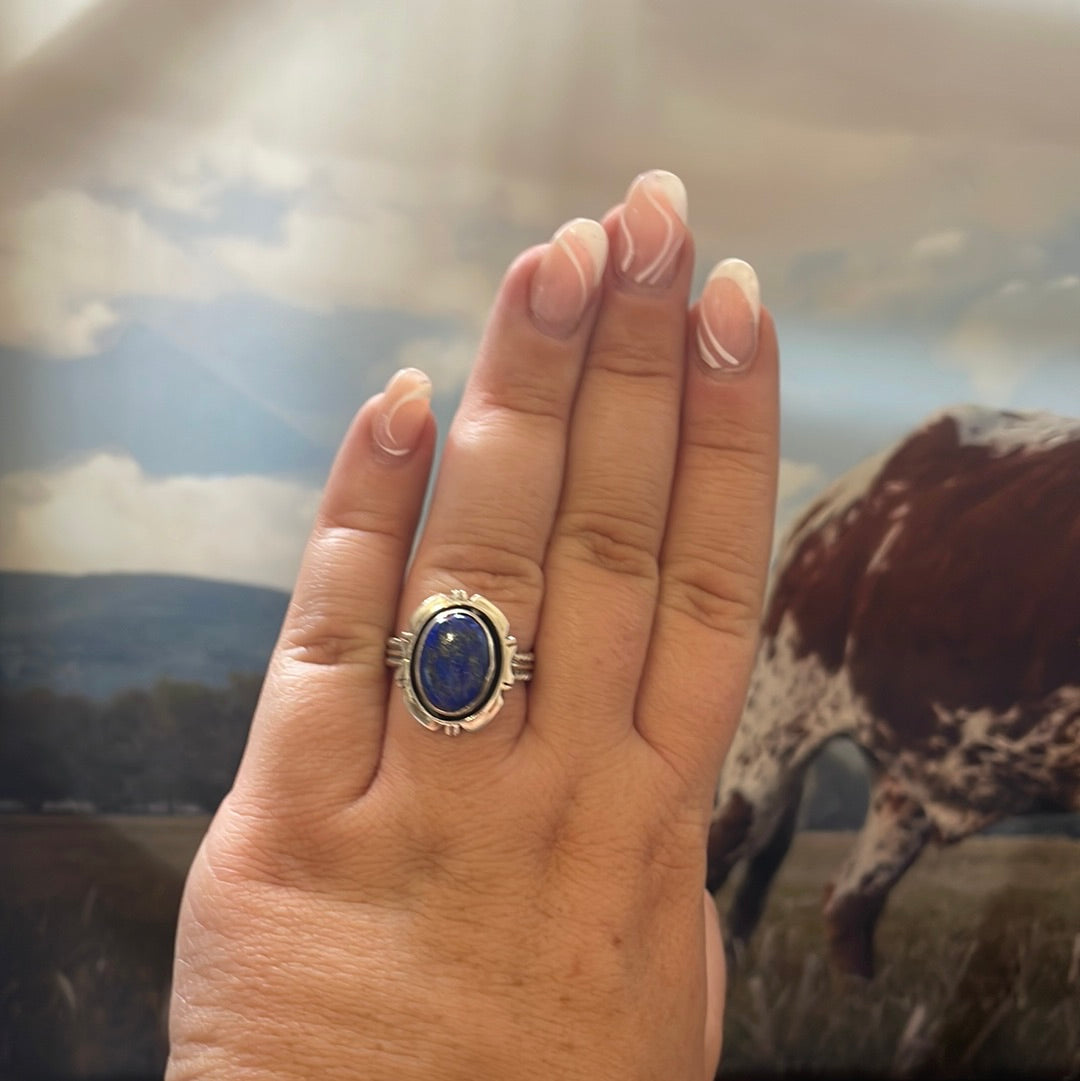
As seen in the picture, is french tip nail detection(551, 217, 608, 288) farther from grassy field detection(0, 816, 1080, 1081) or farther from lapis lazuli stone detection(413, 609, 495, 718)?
grassy field detection(0, 816, 1080, 1081)

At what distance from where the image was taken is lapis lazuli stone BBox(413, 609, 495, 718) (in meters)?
0.46

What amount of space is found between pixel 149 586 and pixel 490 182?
466 millimetres

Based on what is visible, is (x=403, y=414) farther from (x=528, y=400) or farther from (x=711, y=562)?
(x=711, y=562)

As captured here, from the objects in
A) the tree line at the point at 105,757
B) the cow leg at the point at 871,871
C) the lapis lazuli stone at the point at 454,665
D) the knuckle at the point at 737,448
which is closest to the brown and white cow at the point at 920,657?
the cow leg at the point at 871,871

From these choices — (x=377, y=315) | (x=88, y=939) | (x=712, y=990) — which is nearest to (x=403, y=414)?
(x=377, y=315)

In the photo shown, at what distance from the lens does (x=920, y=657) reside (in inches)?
28.7

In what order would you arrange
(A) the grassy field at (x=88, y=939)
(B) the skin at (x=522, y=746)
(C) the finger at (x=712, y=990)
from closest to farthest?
(B) the skin at (x=522, y=746) < (C) the finger at (x=712, y=990) < (A) the grassy field at (x=88, y=939)

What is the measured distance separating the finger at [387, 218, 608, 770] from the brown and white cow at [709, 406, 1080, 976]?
323mm

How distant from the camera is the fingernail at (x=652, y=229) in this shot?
47cm

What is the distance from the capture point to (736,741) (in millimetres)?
737

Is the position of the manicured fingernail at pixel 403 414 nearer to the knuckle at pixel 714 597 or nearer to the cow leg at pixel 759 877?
the knuckle at pixel 714 597

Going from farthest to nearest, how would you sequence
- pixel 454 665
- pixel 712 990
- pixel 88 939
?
pixel 88 939
pixel 712 990
pixel 454 665

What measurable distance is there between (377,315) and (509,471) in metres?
0.31

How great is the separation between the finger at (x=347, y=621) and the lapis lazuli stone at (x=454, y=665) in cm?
5
